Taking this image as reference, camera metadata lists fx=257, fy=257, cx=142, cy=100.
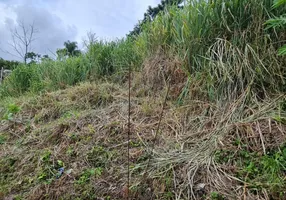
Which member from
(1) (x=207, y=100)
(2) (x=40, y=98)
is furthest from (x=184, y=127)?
(2) (x=40, y=98)

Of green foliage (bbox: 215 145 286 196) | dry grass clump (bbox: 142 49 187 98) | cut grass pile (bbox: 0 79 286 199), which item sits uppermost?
dry grass clump (bbox: 142 49 187 98)

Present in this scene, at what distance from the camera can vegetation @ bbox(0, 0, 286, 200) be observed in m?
1.45

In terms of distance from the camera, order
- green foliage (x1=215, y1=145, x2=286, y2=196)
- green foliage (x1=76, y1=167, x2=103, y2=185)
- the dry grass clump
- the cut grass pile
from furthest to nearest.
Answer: the dry grass clump, green foliage (x1=76, y1=167, x2=103, y2=185), the cut grass pile, green foliage (x1=215, y1=145, x2=286, y2=196)

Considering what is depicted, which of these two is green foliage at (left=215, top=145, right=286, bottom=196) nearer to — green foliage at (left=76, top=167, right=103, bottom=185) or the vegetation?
the vegetation

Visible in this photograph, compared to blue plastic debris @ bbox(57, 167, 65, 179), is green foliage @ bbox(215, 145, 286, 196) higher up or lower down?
lower down

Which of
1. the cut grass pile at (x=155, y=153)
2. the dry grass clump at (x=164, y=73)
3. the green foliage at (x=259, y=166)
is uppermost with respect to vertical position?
the dry grass clump at (x=164, y=73)

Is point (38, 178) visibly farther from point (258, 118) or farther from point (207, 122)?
point (258, 118)

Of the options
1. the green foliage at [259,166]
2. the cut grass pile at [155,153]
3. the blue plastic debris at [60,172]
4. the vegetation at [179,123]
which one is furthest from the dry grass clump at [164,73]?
the blue plastic debris at [60,172]

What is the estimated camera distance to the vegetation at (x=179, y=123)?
145 cm

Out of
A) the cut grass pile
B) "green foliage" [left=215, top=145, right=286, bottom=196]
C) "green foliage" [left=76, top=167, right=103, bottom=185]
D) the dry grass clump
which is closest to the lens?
"green foliage" [left=215, top=145, right=286, bottom=196]

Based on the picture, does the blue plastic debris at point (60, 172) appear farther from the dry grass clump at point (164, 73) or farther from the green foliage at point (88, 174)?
the dry grass clump at point (164, 73)

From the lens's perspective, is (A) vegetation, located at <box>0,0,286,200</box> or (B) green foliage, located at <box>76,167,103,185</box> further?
(B) green foliage, located at <box>76,167,103,185</box>

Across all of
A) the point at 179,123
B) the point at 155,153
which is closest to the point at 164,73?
the point at 179,123

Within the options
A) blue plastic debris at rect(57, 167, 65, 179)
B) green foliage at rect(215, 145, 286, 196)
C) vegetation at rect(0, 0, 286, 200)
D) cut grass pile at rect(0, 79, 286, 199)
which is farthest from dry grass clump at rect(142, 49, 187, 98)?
blue plastic debris at rect(57, 167, 65, 179)
